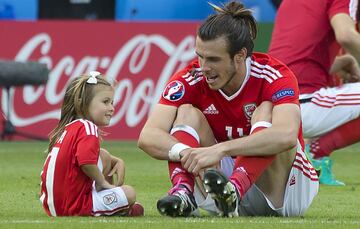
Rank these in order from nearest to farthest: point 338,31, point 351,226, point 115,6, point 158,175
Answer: point 351,226 < point 338,31 < point 158,175 < point 115,6

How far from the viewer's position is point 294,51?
10.2 metres

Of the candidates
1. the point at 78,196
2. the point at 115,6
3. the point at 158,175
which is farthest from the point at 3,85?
the point at 78,196

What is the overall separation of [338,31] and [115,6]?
867 centimetres

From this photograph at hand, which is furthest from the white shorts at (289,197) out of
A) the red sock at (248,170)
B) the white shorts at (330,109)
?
the white shorts at (330,109)

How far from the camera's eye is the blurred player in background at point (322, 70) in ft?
32.7

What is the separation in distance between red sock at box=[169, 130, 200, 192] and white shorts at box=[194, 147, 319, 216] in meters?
0.13

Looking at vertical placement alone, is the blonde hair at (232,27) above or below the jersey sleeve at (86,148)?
above

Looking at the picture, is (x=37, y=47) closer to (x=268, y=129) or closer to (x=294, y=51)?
(x=294, y=51)

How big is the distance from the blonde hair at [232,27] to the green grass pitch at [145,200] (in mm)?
905

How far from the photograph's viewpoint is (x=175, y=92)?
6.88 meters

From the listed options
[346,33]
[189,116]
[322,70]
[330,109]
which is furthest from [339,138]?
[189,116]

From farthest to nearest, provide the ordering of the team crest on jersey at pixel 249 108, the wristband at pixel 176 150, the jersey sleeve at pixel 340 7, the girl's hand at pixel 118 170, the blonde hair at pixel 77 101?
the jersey sleeve at pixel 340 7, the girl's hand at pixel 118 170, the blonde hair at pixel 77 101, the team crest on jersey at pixel 249 108, the wristband at pixel 176 150

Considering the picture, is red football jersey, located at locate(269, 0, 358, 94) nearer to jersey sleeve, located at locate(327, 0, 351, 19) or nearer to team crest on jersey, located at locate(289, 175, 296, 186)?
jersey sleeve, located at locate(327, 0, 351, 19)

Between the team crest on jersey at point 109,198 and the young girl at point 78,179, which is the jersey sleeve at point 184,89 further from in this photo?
the team crest on jersey at point 109,198
